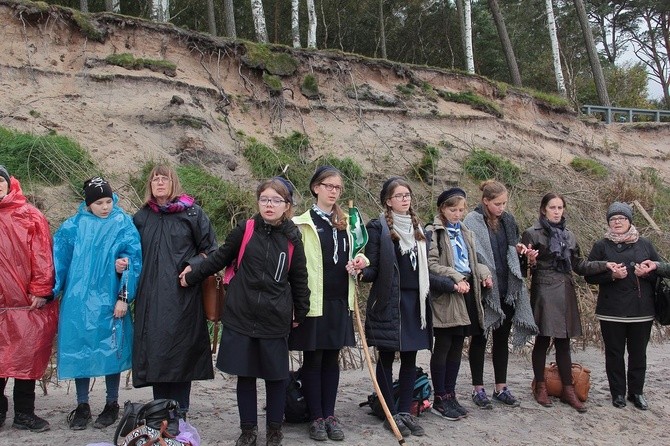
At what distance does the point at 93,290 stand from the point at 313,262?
4.97ft

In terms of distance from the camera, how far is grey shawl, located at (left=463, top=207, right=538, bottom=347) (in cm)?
543

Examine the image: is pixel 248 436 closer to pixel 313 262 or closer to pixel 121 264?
pixel 313 262

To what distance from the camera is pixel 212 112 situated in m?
13.1

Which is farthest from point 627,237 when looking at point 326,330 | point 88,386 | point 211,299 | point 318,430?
point 88,386

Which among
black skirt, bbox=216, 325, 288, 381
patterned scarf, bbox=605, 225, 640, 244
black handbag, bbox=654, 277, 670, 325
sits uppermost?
patterned scarf, bbox=605, 225, 640, 244

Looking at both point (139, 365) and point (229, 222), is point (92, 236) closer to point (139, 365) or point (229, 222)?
point (139, 365)

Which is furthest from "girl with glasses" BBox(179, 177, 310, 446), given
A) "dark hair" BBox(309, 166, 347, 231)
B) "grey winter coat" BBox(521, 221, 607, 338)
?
"grey winter coat" BBox(521, 221, 607, 338)

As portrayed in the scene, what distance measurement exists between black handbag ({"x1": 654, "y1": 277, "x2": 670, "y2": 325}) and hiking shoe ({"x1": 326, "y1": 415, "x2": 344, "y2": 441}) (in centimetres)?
312

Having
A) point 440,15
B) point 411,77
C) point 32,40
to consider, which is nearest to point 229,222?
point 32,40

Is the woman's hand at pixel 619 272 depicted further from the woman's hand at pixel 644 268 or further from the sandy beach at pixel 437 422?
the sandy beach at pixel 437 422

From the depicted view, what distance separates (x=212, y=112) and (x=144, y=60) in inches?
64.3

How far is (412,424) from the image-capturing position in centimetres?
480

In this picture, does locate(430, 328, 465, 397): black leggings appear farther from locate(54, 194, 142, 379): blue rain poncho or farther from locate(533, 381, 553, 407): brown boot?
locate(54, 194, 142, 379): blue rain poncho

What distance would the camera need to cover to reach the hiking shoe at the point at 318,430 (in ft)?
14.7
